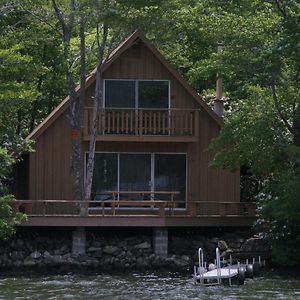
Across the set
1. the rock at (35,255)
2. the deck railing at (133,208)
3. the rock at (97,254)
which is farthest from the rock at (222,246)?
the rock at (35,255)

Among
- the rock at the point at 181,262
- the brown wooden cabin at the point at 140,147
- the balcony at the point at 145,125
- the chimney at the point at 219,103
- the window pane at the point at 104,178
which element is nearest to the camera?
the rock at the point at 181,262

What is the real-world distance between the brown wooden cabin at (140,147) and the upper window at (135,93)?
17mm

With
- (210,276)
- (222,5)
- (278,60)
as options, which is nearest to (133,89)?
(222,5)

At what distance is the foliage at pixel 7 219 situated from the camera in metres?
25.9

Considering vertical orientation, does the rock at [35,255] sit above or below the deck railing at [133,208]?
below

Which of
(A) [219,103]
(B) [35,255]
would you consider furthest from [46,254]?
(A) [219,103]

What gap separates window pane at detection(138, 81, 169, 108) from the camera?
32000 mm

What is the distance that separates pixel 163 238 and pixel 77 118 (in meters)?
5.01

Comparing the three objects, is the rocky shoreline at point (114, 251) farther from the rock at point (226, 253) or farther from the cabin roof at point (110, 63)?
the cabin roof at point (110, 63)

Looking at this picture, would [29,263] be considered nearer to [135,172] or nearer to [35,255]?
[35,255]

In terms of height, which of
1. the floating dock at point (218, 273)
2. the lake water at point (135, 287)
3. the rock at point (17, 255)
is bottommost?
the lake water at point (135, 287)

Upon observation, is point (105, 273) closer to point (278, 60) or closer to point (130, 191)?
point (130, 191)

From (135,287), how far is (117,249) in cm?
509

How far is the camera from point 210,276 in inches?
942
